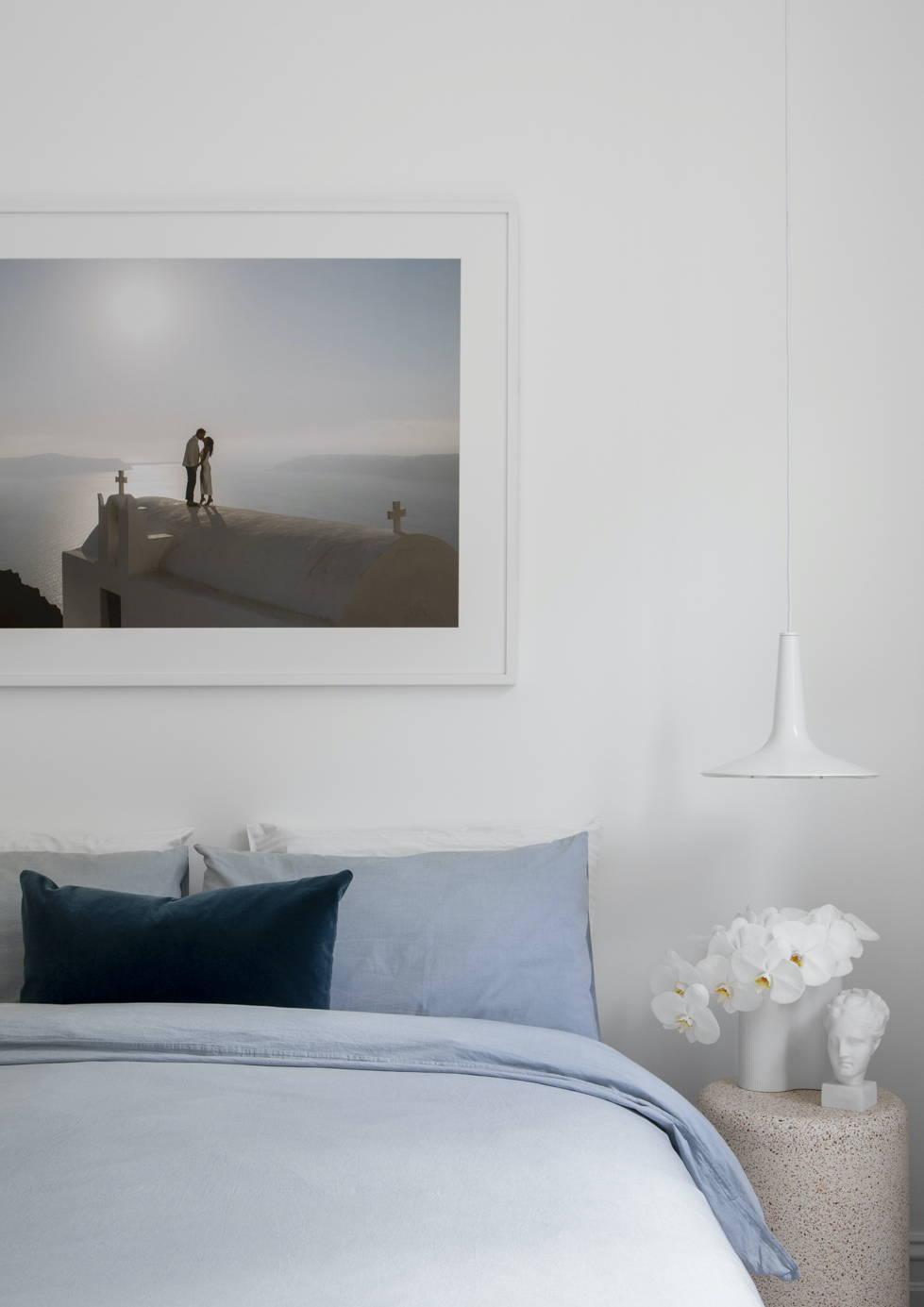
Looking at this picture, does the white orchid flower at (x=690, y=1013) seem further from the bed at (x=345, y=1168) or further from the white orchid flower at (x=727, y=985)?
the bed at (x=345, y=1168)

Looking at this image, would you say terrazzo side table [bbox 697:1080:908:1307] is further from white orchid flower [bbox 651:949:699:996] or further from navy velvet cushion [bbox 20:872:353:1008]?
navy velvet cushion [bbox 20:872:353:1008]

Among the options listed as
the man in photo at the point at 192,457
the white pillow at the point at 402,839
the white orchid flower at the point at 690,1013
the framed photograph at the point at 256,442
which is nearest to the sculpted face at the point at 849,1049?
the white orchid flower at the point at 690,1013

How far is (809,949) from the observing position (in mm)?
2305

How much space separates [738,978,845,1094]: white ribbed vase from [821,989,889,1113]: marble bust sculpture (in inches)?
1.5

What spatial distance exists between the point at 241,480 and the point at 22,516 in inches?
20.0

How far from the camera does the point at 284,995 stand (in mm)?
2021

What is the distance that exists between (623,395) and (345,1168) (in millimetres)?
1860

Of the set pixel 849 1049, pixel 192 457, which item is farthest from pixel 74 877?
pixel 849 1049

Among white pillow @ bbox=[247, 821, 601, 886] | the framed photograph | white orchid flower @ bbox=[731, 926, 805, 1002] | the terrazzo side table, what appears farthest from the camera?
the framed photograph

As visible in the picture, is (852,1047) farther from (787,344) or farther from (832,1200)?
(787,344)

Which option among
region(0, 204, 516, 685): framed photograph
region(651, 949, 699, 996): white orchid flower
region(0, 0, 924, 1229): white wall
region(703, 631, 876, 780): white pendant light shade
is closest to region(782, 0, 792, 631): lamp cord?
region(0, 0, 924, 1229): white wall

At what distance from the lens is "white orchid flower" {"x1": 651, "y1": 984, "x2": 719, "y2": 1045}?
7.64ft

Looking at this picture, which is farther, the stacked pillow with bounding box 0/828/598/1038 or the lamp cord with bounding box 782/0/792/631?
the lamp cord with bounding box 782/0/792/631

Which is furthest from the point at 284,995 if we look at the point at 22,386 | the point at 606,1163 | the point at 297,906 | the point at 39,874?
the point at 22,386
